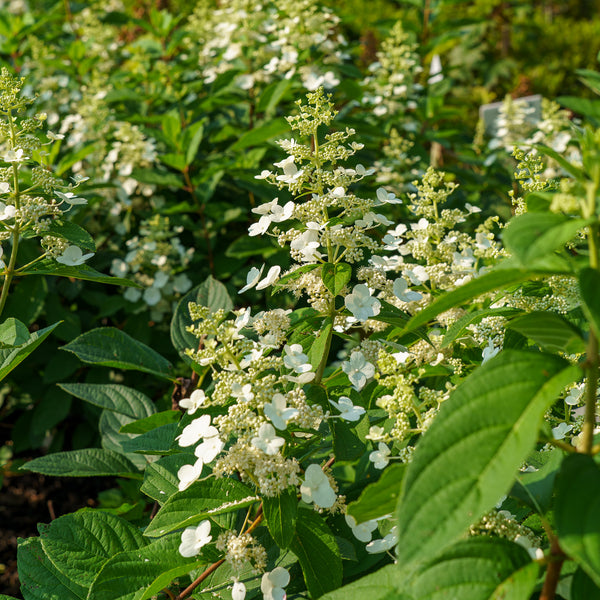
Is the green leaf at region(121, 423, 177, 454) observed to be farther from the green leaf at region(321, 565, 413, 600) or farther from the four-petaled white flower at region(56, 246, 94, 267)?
the green leaf at region(321, 565, 413, 600)

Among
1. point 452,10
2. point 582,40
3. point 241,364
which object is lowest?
point 582,40

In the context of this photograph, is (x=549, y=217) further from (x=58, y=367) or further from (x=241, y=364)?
(x=58, y=367)

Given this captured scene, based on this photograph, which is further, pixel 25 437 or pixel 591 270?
pixel 25 437

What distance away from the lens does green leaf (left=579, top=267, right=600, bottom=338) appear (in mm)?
687

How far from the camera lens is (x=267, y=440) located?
94 centimetres

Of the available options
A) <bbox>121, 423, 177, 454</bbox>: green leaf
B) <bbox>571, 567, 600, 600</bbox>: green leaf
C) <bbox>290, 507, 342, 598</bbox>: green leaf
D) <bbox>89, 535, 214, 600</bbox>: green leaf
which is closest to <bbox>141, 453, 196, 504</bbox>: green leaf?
<bbox>121, 423, 177, 454</bbox>: green leaf

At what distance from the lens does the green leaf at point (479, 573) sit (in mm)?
745

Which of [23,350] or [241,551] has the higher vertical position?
[23,350]

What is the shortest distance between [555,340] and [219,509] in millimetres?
576

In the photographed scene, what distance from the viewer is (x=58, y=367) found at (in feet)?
8.01

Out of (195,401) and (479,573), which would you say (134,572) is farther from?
(479,573)

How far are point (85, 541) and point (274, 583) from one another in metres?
0.44

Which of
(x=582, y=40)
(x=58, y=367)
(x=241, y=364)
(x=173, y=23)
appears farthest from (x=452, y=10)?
(x=241, y=364)

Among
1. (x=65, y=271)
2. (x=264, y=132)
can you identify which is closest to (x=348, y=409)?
(x=65, y=271)
